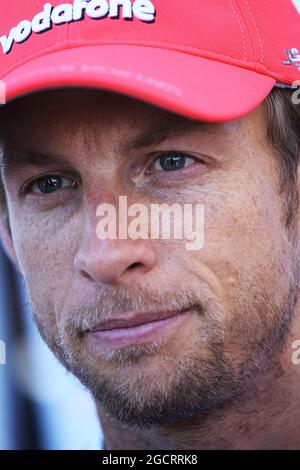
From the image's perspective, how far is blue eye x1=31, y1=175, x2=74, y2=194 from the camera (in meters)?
1.56

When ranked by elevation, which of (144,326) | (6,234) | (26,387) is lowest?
(26,387)

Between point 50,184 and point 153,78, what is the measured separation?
1.47ft

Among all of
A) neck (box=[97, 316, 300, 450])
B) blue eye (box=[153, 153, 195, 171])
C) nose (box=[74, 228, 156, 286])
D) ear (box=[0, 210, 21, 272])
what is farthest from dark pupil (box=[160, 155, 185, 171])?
ear (box=[0, 210, 21, 272])

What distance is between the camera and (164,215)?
4.64ft

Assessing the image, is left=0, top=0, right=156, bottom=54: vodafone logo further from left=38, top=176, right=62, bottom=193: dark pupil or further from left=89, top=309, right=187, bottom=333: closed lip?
left=89, top=309, right=187, bottom=333: closed lip

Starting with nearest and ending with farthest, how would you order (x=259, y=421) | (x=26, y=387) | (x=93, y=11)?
(x=93, y=11) < (x=259, y=421) < (x=26, y=387)

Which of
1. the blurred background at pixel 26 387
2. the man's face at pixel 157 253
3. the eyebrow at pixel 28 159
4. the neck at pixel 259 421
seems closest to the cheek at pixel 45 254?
the man's face at pixel 157 253

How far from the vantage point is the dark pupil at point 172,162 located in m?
1.45

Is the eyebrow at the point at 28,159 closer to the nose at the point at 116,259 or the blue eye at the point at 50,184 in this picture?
the blue eye at the point at 50,184

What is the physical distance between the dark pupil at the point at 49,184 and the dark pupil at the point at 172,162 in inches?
10.7

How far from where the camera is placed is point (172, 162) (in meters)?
1.46

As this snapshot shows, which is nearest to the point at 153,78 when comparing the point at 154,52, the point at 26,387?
the point at 154,52

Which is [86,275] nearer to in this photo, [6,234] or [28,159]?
[28,159]

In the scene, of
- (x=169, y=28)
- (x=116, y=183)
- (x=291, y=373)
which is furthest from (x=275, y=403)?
(x=169, y=28)
